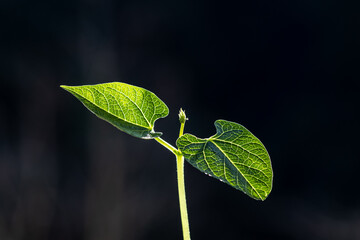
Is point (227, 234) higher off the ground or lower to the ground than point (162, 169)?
lower

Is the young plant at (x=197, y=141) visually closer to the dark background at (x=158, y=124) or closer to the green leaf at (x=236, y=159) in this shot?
the green leaf at (x=236, y=159)

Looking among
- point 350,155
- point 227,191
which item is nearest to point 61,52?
point 227,191

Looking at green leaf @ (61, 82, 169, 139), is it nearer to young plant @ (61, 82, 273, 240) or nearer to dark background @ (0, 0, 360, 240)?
young plant @ (61, 82, 273, 240)

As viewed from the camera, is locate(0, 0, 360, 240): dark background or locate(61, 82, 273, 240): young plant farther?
locate(0, 0, 360, 240): dark background

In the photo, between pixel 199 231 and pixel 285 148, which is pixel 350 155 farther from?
pixel 199 231

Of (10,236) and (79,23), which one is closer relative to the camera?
(10,236)

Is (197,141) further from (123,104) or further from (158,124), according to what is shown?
(158,124)

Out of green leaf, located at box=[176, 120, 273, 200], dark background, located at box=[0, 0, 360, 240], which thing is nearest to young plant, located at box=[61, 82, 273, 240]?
green leaf, located at box=[176, 120, 273, 200]

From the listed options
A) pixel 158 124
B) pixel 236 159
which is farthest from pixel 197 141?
pixel 158 124
